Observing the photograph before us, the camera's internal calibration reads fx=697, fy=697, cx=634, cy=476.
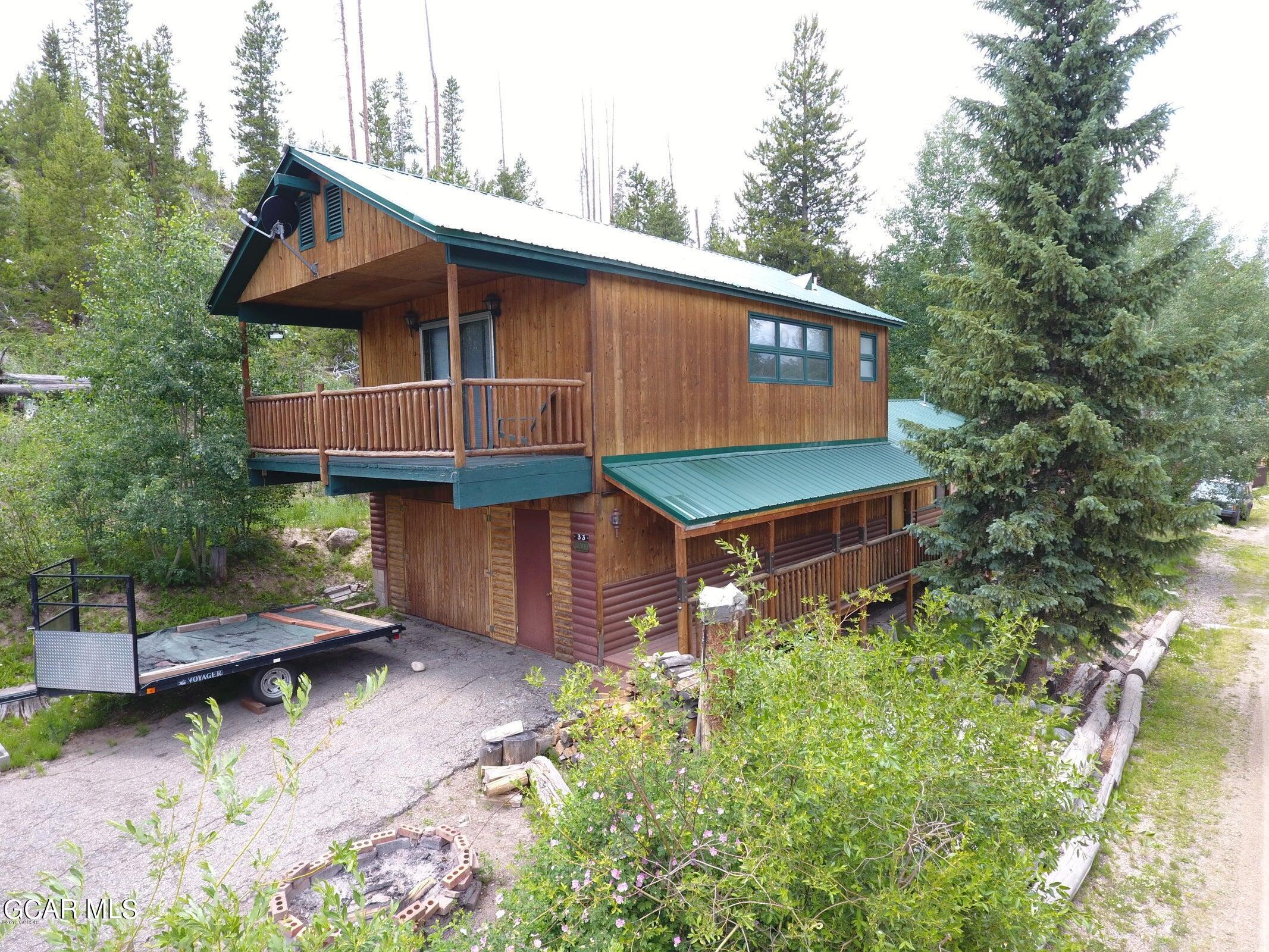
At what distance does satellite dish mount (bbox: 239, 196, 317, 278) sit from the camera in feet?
32.8

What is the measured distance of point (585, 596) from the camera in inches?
362

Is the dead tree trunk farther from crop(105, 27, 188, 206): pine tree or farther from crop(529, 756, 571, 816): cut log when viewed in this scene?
crop(529, 756, 571, 816): cut log

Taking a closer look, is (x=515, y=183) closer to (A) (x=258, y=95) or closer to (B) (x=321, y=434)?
(A) (x=258, y=95)

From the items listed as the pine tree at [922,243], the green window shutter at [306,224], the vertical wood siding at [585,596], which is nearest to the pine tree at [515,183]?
the pine tree at [922,243]

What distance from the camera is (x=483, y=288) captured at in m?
10.2

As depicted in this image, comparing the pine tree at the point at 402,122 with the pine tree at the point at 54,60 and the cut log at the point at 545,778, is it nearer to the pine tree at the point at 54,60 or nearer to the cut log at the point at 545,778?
the pine tree at the point at 54,60

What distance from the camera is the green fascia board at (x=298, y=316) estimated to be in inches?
451

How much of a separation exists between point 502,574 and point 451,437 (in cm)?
316

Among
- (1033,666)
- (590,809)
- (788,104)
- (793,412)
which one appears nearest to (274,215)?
(793,412)

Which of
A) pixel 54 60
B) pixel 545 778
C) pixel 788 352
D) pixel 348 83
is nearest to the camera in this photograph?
pixel 545 778

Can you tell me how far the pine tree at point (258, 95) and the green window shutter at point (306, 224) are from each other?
1948cm

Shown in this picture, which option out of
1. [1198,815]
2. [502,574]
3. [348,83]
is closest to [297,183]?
[502,574]

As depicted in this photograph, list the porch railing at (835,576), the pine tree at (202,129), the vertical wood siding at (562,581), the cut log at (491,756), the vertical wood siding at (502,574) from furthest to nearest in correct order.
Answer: the pine tree at (202,129)
the vertical wood siding at (502,574)
the porch railing at (835,576)
the vertical wood siding at (562,581)
the cut log at (491,756)

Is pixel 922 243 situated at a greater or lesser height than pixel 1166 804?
greater
